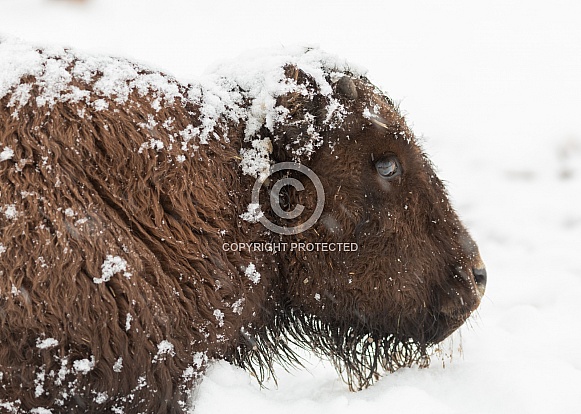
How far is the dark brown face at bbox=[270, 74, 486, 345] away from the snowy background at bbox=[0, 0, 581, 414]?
42 cm

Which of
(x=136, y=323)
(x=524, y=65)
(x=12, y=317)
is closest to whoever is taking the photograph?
(x=12, y=317)

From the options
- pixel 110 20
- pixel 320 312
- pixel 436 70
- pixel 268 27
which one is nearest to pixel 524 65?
pixel 436 70

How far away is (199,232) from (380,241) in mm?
944

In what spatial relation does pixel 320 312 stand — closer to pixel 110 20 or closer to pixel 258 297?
pixel 258 297

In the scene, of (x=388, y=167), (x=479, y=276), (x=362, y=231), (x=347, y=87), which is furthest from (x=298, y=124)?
(x=479, y=276)

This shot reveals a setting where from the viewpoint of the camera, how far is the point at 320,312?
358 centimetres

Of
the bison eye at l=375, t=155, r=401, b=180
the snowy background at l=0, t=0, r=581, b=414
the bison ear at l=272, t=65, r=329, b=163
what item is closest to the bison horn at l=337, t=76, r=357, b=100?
the bison ear at l=272, t=65, r=329, b=163

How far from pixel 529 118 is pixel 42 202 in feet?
20.8

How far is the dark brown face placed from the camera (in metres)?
3.36

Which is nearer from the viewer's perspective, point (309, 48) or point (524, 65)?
point (309, 48)

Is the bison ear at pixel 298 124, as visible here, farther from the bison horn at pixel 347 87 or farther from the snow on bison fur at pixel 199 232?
the bison horn at pixel 347 87

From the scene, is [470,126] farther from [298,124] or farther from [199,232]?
[199,232]

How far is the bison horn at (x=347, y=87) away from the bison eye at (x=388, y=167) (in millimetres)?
357

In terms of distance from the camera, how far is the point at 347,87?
339cm
